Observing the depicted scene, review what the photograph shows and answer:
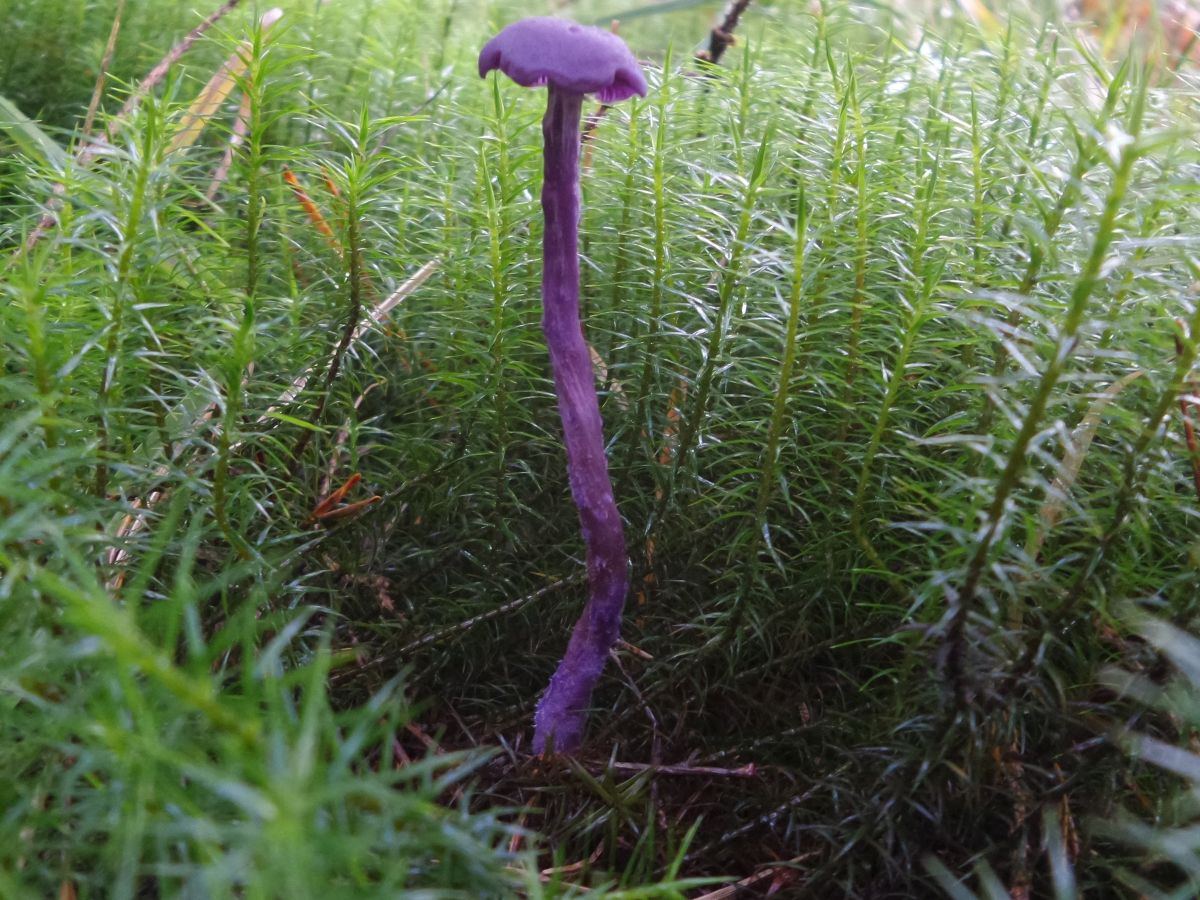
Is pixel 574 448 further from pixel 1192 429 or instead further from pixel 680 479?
pixel 1192 429

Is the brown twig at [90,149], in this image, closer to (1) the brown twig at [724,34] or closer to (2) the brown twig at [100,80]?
(2) the brown twig at [100,80]

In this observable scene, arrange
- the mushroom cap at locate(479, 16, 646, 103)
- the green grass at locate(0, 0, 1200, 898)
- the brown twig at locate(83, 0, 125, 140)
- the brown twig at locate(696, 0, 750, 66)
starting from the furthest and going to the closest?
1. the brown twig at locate(696, 0, 750, 66)
2. the brown twig at locate(83, 0, 125, 140)
3. the mushroom cap at locate(479, 16, 646, 103)
4. the green grass at locate(0, 0, 1200, 898)

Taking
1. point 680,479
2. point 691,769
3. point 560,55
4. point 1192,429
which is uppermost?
point 560,55

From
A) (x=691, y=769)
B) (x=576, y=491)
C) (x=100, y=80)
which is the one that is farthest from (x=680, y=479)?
(x=100, y=80)

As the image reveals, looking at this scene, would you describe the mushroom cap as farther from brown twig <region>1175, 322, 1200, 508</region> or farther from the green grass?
brown twig <region>1175, 322, 1200, 508</region>

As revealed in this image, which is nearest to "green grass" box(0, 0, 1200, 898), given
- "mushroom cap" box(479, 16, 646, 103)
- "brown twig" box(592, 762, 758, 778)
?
"brown twig" box(592, 762, 758, 778)

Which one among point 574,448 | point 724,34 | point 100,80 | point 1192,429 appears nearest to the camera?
point 1192,429

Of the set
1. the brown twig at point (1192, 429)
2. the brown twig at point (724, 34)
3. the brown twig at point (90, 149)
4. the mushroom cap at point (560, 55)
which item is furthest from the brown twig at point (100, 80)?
the brown twig at point (1192, 429)
